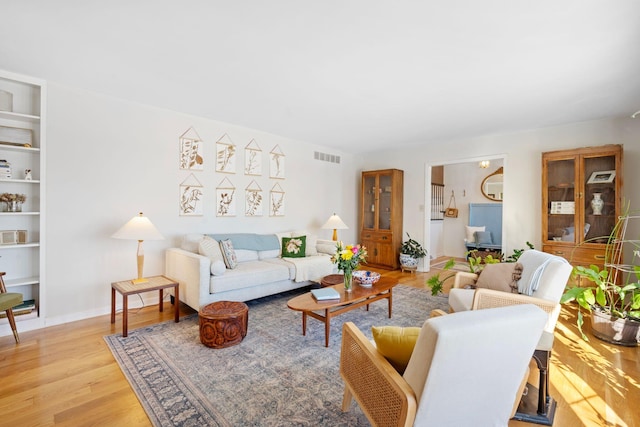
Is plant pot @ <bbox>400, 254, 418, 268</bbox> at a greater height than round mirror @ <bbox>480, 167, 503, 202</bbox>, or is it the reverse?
round mirror @ <bbox>480, 167, 503, 202</bbox>

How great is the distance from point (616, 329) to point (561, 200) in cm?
192

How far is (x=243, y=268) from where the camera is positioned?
3514mm

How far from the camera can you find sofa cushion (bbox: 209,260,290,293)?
311 centimetres

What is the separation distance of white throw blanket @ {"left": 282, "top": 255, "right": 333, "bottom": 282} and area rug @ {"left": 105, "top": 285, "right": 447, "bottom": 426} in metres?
0.73

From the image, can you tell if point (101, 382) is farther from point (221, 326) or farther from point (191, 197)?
point (191, 197)

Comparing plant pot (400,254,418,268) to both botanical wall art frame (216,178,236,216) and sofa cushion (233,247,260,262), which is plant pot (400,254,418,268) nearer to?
sofa cushion (233,247,260,262)

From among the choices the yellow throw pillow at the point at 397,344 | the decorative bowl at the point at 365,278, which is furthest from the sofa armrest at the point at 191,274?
the yellow throw pillow at the point at 397,344

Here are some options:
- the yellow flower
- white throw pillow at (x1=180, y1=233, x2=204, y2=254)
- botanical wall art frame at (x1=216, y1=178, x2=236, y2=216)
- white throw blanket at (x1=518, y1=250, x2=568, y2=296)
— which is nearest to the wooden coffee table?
the yellow flower

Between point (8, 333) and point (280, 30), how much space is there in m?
3.57

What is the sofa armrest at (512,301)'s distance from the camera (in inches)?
87.3

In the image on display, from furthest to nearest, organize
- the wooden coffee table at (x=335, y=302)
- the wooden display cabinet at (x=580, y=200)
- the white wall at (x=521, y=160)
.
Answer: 1. the white wall at (x=521, y=160)
2. the wooden display cabinet at (x=580, y=200)
3. the wooden coffee table at (x=335, y=302)

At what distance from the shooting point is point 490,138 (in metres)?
4.85

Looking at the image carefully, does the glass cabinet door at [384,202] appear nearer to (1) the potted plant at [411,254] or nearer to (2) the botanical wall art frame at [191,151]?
(1) the potted plant at [411,254]

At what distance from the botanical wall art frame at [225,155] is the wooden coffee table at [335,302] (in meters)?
2.33
